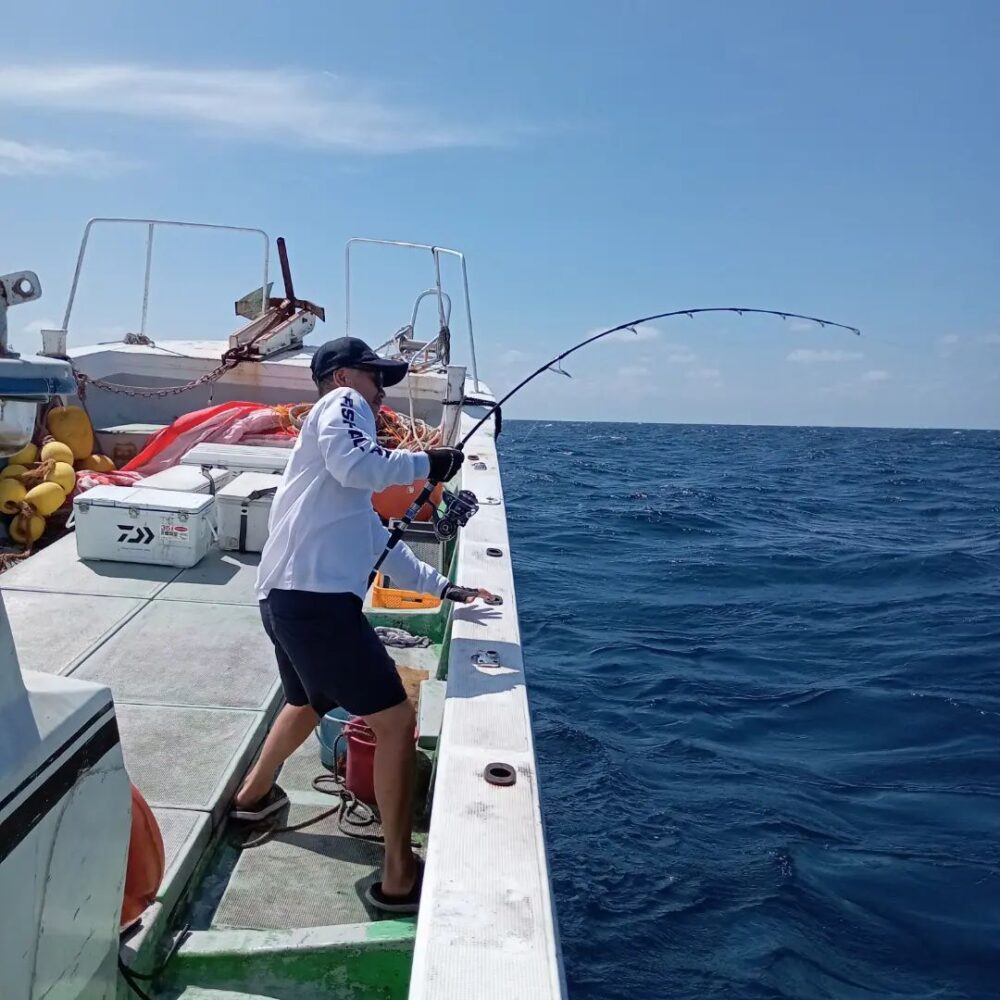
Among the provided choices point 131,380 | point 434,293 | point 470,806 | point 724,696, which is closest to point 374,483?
point 470,806

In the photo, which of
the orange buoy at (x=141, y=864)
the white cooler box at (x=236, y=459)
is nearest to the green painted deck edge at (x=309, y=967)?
the orange buoy at (x=141, y=864)

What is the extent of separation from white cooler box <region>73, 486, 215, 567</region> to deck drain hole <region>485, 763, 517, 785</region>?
325 centimetres

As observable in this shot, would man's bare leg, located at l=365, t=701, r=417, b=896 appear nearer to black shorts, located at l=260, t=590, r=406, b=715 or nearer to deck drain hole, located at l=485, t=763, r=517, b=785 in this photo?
black shorts, located at l=260, t=590, r=406, b=715

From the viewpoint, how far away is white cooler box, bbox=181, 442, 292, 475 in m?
6.12

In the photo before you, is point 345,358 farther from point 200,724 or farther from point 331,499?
point 200,724

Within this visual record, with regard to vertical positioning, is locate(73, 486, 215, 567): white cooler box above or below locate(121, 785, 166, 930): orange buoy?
above

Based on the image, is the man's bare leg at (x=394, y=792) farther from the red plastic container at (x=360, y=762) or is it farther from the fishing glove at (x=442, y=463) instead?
the fishing glove at (x=442, y=463)

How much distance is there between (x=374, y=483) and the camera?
8.23ft

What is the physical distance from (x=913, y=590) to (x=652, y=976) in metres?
7.59

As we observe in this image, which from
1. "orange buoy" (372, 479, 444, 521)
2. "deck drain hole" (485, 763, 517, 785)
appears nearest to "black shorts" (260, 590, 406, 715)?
"deck drain hole" (485, 763, 517, 785)

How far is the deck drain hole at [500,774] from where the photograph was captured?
2.19 m

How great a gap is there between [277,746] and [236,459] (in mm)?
3603

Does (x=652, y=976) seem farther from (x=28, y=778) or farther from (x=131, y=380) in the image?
(x=131, y=380)

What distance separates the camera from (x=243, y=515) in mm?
5348
